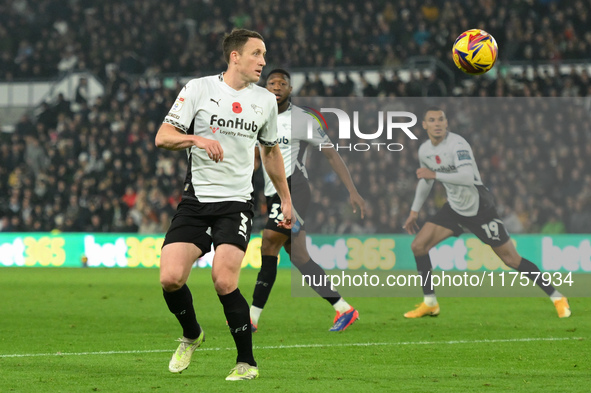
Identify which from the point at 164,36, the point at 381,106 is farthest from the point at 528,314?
the point at 164,36

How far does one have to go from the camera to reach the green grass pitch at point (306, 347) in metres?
5.77

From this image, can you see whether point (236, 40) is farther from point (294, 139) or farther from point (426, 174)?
point (426, 174)

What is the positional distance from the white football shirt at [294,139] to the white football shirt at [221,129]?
2974 millimetres

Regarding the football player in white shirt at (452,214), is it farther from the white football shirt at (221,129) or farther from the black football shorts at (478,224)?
the white football shirt at (221,129)

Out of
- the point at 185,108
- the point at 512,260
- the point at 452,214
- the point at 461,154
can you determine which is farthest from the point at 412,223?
the point at 185,108

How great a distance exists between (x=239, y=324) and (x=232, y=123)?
1248 millimetres

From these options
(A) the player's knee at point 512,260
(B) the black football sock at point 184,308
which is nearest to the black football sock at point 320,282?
(A) the player's knee at point 512,260

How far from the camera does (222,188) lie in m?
5.96

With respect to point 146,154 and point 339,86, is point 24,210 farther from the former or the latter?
point 339,86

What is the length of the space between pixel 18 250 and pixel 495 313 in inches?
526

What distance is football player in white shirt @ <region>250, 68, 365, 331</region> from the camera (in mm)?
8845

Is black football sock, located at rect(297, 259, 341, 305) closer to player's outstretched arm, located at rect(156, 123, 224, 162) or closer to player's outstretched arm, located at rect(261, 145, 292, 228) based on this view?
player's outstretched arm, located at rect(261, 145, 292, 228)

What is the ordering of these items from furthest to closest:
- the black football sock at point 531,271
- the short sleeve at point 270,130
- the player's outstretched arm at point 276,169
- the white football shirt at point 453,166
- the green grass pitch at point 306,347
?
1. the white football shirt at point 453,166
2. the black football sock at point 531,271
3. the player's outstretched arm at point 276,169
4. the short sleeve at point 270,130
5. the green grass pitch at point 306,347

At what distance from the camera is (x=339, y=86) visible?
2309cm
